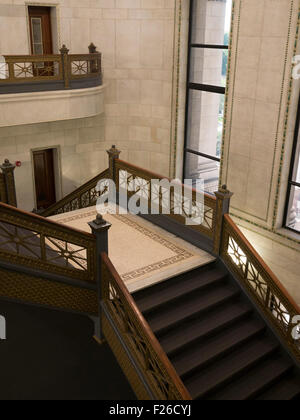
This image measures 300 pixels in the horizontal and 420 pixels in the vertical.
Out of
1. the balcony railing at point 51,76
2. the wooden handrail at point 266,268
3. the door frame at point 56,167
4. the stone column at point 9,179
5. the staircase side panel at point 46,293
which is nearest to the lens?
the staircase side panel at point 46,293

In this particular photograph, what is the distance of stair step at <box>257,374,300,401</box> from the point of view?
5.61m

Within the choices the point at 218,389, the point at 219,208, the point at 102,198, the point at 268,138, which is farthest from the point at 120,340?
the point at 268,138

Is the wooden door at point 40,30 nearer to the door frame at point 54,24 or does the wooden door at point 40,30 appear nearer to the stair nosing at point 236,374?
the door frame at point 54,24

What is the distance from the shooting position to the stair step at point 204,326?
5594 millimetres

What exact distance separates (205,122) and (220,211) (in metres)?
4.02

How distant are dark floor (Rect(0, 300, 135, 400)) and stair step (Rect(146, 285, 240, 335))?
76cm

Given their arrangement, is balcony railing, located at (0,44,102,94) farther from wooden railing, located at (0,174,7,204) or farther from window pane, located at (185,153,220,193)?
window pane, located at (185,153,220,193)

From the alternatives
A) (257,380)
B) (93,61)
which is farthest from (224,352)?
(93,61)

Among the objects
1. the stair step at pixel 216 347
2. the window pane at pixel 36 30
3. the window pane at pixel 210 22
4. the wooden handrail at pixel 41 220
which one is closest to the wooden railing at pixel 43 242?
the wooden handrail at pixel 41 220

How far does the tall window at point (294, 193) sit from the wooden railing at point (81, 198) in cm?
349

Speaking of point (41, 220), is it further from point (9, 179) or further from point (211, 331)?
point (211, 331)

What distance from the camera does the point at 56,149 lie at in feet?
33.8
